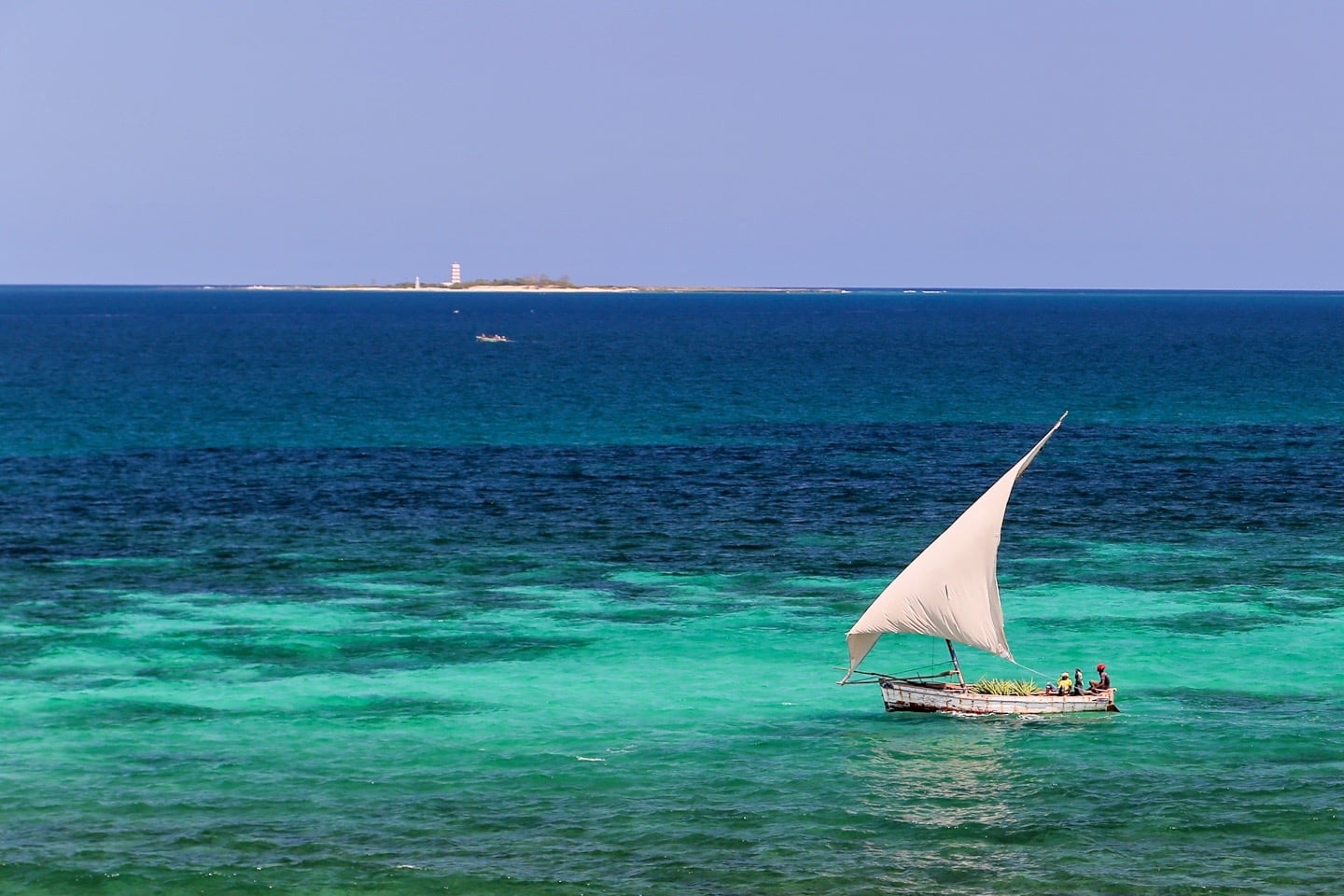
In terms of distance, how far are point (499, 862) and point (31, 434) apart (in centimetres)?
8219

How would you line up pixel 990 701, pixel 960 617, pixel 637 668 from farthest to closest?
1. pixel 637 668
2. pixel 960 617
3. pixel 990 701

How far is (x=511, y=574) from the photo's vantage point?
6356cm

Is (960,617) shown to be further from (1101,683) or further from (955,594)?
(1101,683)

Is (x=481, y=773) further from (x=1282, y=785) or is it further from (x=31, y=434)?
(x=31, y=434)

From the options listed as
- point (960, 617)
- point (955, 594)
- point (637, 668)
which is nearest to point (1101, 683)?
point (960, 617)

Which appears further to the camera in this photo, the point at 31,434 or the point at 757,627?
the point at 31,434

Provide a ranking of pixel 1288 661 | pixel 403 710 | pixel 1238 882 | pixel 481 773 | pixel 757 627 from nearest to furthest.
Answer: pixel 1238 882
pixel 481 773
pixel 403 710
pixel 1288 661
pixel 757 627

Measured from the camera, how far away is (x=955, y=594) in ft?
148

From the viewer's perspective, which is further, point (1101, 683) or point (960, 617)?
point (960, 617)

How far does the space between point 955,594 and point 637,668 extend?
1075 cm

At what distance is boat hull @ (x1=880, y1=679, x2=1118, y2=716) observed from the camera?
44.6m

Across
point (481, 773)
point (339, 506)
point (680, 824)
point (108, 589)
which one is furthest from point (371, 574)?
point (680, 824)

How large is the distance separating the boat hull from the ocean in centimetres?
41

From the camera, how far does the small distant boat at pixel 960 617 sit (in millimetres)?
44625
